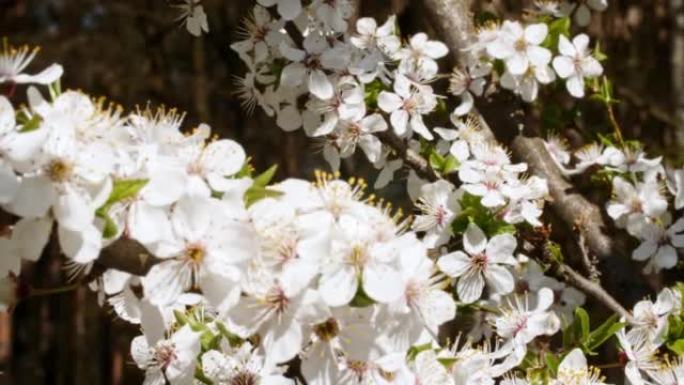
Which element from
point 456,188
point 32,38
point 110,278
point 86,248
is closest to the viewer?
point 86,248

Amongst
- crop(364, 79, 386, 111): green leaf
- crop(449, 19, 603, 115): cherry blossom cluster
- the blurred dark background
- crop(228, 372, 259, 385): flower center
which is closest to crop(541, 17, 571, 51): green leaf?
crop(449, 19, 603, 115): cherry blossom cluster

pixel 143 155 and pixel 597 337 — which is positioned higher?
pixel 143 155

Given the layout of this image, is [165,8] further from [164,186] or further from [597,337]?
[164,186]

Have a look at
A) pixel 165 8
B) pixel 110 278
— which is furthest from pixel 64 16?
pixel 110 278

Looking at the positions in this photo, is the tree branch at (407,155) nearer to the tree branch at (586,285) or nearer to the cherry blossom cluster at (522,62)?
the cherry blossom cluster at (522,62)

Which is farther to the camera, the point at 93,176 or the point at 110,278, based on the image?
the point at 110,278

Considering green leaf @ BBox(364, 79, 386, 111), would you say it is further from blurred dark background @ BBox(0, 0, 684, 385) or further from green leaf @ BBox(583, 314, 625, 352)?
blurred dark background @ BBox(0, 0, 684, 385)

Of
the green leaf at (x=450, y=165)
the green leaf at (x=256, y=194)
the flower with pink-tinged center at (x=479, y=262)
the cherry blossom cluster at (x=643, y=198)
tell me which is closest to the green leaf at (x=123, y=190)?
the green leaf at (x=256, y=194)

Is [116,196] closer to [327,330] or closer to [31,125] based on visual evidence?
[31,125]
